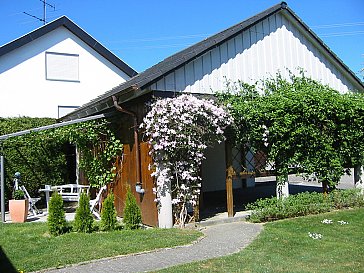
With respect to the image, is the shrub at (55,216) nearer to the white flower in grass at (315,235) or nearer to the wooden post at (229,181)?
the wooden post at (229,181)

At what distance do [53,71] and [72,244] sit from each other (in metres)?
12.0

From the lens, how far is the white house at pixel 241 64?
9188 mm

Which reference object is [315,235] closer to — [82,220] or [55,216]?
[82,220]

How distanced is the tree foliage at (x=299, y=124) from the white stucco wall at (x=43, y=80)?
9727 millimetres

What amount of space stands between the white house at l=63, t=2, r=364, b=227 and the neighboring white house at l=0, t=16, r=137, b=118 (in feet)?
10.6

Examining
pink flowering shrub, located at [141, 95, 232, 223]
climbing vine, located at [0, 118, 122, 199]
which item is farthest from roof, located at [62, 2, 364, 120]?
climbing vine, located at [0, 118, 122, 199]

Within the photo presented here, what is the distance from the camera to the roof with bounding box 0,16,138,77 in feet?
53.8

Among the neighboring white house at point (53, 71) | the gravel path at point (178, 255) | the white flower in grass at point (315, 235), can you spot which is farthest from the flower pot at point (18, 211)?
the white flower in grass at point (315, 235)

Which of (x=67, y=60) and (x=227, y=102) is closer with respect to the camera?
(x=227, y=102)

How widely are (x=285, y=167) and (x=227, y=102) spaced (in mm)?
2456

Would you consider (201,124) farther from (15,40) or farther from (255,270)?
(15,40)

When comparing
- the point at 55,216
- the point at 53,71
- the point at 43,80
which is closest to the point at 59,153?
the point at 43,80

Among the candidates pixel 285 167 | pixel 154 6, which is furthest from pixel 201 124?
→ pixel 154 6

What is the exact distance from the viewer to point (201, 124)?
898 cm
